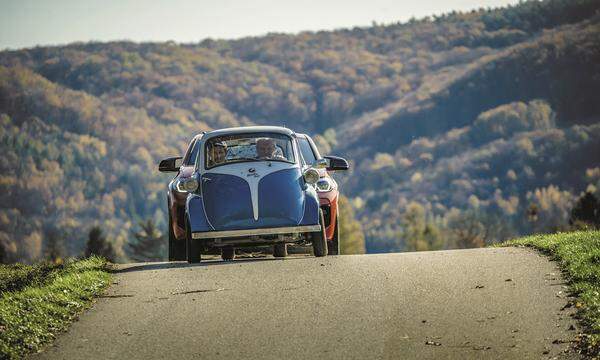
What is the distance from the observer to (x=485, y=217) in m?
139

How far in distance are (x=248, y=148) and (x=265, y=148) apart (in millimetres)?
300

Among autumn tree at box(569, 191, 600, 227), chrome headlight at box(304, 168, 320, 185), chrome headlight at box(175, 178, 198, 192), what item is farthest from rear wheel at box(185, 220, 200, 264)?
autumn tree at box(569, 191, 600, 227)

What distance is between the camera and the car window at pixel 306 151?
19.2 m

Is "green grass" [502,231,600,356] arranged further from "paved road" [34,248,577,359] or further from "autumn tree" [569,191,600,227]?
"autumn tree" [569,191,600,227]

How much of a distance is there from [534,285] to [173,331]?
4251 millimetres

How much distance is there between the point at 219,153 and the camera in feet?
57.7

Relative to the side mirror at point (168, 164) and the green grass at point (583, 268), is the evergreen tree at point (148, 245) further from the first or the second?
the green grass at point (583, 268)

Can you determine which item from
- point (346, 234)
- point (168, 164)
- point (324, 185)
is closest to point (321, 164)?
point (324, 185)

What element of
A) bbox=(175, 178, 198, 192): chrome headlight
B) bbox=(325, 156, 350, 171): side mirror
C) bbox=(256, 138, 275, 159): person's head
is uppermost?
bbox=(256, 138, 275, 159): person's head

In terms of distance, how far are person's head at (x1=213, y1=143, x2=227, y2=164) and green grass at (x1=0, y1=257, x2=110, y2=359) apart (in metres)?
2.54

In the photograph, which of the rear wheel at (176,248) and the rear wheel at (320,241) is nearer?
the rear wheel at (320,241)

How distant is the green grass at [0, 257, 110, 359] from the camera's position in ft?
33.3

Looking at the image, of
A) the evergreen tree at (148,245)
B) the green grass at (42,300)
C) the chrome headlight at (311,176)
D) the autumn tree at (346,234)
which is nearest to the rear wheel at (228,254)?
the chrome headlight at (311,176)

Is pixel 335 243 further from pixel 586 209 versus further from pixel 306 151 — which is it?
pixel 586 209
